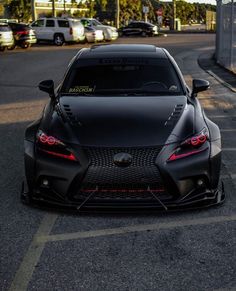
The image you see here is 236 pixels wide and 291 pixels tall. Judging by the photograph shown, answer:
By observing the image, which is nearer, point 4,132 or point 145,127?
point 145,127

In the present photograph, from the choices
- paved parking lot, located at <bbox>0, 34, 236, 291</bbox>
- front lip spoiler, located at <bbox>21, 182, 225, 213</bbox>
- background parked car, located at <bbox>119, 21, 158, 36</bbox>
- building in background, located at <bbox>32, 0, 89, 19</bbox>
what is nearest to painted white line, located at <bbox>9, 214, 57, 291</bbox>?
paved parking lot, located at <bbox>0, 34, 236, 291</bbox>

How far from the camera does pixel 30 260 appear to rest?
4090 millimetres

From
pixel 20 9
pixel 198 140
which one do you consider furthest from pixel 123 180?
pixel 20 9

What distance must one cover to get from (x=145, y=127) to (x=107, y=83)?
1.45m

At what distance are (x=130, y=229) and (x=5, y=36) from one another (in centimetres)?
2721

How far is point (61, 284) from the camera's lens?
3.70m

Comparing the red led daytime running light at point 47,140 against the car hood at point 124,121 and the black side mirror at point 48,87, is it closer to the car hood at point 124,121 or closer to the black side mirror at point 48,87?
the car hood at point 124,121

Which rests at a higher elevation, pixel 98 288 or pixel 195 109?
pixel 195 109

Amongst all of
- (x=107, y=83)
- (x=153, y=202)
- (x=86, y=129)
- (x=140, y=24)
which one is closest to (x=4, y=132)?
(x=107, y=83)

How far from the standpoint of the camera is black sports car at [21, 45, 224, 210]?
4.69 metres

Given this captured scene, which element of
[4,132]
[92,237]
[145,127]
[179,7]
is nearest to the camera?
[92,237]

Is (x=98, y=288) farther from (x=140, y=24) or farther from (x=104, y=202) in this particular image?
(x=140, y=24)

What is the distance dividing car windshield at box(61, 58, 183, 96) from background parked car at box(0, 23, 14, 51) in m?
24.6

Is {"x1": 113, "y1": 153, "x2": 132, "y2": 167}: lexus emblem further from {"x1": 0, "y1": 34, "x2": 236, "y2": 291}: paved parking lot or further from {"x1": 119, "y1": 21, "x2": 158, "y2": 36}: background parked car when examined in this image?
{"x1": 119, "y1": 21, "x2": 158, "y2": 36}: background parked car
